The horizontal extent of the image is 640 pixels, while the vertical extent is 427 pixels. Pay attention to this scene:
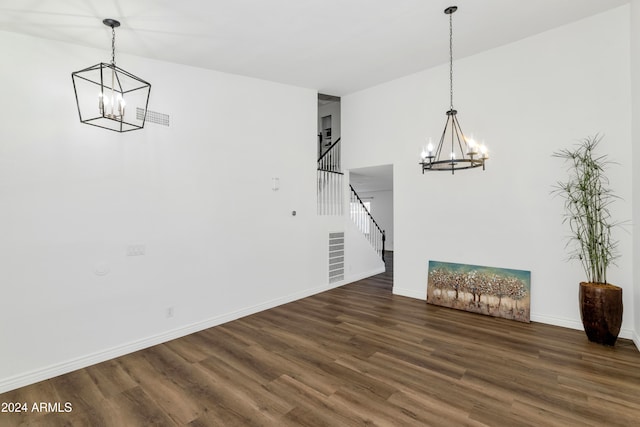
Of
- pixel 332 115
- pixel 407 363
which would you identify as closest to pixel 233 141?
pixel 407 363

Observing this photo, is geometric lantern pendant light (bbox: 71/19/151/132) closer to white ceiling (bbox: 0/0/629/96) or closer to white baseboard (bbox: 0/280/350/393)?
white ceiling (bbox: 0/0/629/96)

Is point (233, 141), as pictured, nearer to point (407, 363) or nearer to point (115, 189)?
point (115, 189)

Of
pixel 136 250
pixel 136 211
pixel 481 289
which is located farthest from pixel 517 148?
pixel 136 250

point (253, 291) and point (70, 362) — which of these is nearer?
point (70, 362)

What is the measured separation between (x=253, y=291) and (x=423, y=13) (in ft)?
14.9

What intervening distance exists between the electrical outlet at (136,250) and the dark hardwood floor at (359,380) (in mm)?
1213

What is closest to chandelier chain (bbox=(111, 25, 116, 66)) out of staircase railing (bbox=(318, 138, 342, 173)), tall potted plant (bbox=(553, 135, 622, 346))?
staircase railing (bbox=(318, 138, 342, 173))

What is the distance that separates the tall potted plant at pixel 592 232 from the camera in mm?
3410

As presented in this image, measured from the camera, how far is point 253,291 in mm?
4895

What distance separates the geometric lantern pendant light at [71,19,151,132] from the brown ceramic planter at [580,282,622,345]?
5563 millimetres

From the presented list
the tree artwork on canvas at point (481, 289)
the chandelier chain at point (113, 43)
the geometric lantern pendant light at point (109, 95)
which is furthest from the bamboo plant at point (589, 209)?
the chandelier chain at point (113, 43)

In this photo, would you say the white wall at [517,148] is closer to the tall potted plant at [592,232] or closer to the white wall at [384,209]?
the tall potted plant at [592,232]

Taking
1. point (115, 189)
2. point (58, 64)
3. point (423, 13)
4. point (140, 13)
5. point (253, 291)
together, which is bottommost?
point (253, 291)

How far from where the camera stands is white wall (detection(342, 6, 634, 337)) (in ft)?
12.1
